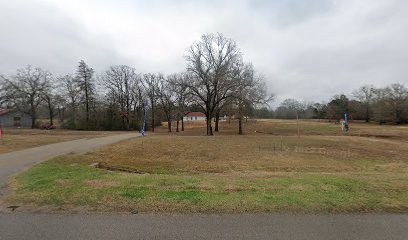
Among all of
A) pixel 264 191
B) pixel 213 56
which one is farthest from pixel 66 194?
pixel 213 56

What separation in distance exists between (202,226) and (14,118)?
70.8 meters

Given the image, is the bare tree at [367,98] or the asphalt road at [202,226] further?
the bare tree at [367,98]

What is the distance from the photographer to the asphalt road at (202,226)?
4.12 meters

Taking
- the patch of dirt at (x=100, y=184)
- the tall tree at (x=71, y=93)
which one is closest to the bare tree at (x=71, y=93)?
the tall tree at (x=71, y=93)

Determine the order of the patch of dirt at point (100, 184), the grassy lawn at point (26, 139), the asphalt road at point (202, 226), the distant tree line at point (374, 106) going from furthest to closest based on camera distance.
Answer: the distant tree line at point (374, 106) < the grassy lawn at point (26, 139) < the patch of dirt at point (100, 184) < the asphalt road at point (202, 226)

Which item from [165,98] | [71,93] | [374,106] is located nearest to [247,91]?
[165,98]

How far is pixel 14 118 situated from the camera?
60.4m

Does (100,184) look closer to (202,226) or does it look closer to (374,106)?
(202,226)

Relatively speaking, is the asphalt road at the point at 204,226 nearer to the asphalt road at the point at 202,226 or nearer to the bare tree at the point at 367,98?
the asphalt road at the point at 202,226

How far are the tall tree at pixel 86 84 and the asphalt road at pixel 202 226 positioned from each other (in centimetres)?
5660

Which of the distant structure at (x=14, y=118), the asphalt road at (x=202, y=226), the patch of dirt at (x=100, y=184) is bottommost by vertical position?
the asphalt road at (x=202, y=226)

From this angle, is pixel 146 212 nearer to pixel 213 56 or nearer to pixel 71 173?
pixel 71 173

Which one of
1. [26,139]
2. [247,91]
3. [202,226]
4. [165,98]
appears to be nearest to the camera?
[202,226]

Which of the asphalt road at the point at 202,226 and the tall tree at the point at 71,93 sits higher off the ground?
the tall tree at the point at 71,93
